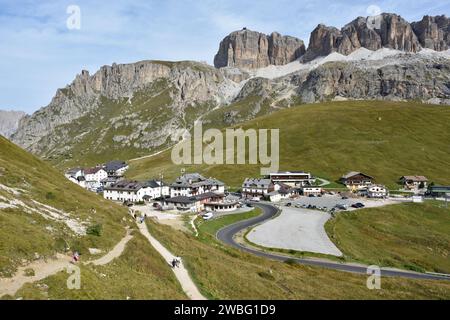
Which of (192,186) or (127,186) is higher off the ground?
(127,186)

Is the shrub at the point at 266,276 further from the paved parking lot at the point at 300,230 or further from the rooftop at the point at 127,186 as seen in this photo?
the rooftop at the point at 127,186

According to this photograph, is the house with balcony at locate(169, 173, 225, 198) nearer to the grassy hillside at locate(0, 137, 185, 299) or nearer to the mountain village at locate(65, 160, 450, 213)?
the mountain village at locate(65, 160, 450, 213)

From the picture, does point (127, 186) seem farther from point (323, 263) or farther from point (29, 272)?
point (29, 272)

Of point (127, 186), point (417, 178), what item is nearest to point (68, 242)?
point (127, 186)

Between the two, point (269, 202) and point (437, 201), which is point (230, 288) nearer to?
point (269, 202)
